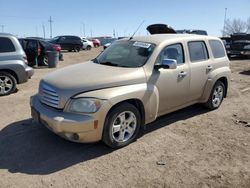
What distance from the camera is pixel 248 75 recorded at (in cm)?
1206

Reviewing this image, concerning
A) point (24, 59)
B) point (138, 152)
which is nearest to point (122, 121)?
point (138, 152)

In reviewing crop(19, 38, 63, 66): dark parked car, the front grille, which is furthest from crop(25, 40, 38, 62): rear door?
the front grille

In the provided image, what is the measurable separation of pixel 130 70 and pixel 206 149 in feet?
5.77

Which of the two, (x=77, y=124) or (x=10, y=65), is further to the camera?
(x=10, y=65)

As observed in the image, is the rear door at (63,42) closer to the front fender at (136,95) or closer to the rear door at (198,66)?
the rear door at (198,66)

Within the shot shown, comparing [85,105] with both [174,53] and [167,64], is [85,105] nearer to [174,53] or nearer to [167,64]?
[167,64]

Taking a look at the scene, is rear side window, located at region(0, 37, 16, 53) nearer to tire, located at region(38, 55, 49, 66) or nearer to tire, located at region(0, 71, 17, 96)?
tire, located at region(0, 71, 17, 96)

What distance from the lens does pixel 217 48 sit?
6.75 meters

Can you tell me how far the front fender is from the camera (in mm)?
4340

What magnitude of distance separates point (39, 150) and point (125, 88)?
166 centimetres

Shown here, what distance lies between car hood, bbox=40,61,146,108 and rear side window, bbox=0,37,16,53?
381 centimetres

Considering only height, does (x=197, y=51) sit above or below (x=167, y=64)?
above

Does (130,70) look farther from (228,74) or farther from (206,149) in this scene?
(228,74)

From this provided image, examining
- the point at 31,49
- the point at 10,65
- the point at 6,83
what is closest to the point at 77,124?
the point at 10,65
